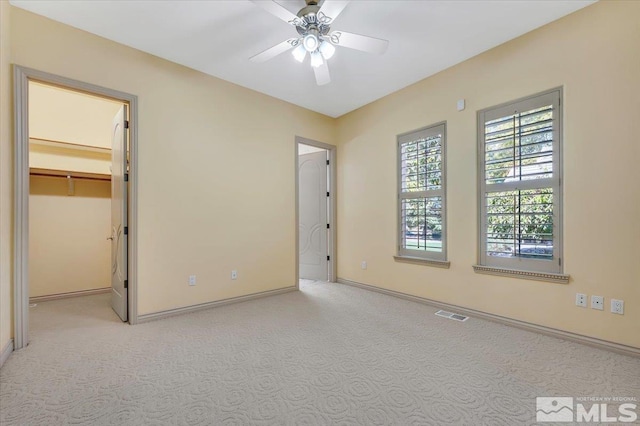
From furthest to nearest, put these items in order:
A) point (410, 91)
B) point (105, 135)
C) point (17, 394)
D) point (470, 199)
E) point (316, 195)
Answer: point (316, 195) < point (105, 135) < point (410, 91) < point (470, 199) < point (17, 394)

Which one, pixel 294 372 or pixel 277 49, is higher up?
pixel 277 49

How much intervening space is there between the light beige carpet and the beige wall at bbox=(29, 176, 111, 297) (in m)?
0.91

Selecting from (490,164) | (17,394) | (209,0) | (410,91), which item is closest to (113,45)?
(209,0)

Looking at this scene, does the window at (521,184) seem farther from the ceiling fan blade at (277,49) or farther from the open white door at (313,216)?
the open white door at (313,216)

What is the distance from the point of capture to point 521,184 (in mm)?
2771

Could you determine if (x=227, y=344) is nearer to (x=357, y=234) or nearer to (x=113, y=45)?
(x=357, y=234)

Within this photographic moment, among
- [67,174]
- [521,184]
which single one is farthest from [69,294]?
[521,184]

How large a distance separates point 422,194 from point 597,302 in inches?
75.9

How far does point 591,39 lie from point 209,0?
324 cm

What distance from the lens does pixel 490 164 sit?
3.01m

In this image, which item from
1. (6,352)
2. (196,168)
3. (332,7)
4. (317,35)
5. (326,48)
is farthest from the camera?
(196,168)

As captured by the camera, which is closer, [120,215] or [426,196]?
[120,215]
